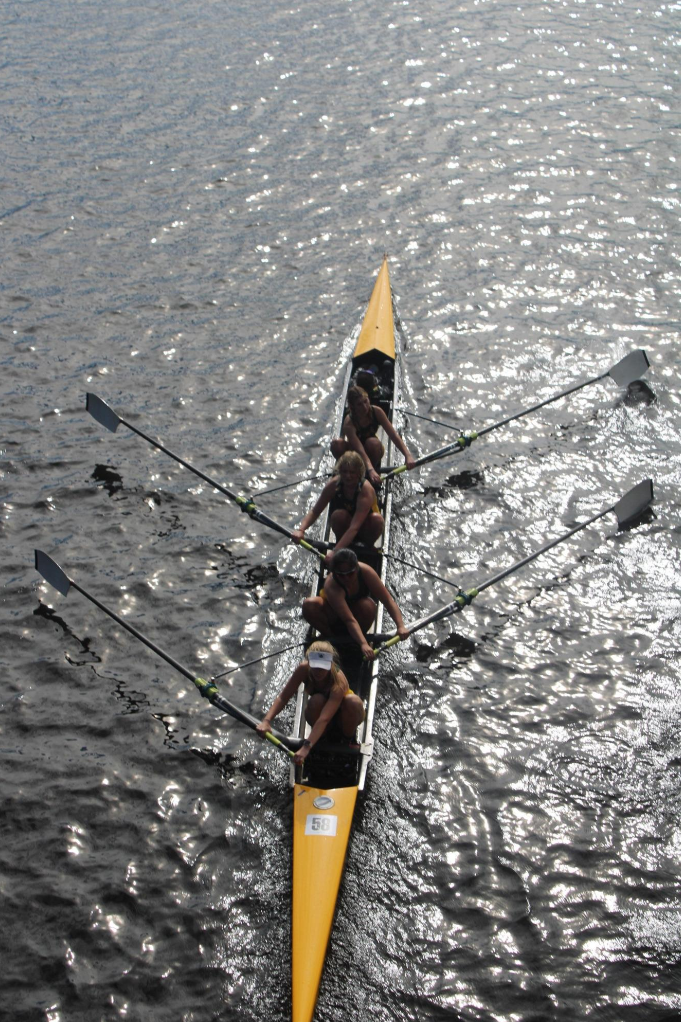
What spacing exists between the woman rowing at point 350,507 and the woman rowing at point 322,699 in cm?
234

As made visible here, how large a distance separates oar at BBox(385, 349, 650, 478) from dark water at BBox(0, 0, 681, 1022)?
420 millimetres

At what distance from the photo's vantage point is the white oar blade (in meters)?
15.6

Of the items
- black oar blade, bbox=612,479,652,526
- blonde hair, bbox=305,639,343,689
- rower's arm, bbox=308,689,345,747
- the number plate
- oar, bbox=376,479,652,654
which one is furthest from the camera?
black oar blade, bbox=612,479,652,526

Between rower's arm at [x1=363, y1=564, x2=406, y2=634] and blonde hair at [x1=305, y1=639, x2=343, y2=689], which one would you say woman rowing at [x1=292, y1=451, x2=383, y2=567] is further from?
Result: blonde hair at [x1=305, y1=639, x2=343, y2=689]

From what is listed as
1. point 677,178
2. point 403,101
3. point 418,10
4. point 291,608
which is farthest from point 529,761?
point 418,10

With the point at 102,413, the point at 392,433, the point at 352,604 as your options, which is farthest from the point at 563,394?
the point at 102,413

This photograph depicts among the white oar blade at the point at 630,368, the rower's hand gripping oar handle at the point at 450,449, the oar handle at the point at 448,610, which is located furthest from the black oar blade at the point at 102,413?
the white oar blade at the point at 630,368

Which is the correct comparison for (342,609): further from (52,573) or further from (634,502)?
(634,502)

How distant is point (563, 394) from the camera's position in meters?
15.0

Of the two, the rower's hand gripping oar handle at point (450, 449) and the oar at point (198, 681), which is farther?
the rower's hand gripping oar handle at point (450, 449)

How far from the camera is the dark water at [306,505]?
27.3ft

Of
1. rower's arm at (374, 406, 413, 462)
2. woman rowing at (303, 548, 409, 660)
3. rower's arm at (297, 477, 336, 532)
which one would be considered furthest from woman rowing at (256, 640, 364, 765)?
rower's arm at (374, 406, 413, 462)

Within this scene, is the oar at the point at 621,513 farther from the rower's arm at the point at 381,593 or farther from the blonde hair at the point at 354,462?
the blonde hair at the point at 354,462

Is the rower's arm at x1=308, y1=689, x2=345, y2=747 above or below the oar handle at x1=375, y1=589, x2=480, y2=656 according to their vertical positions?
below
